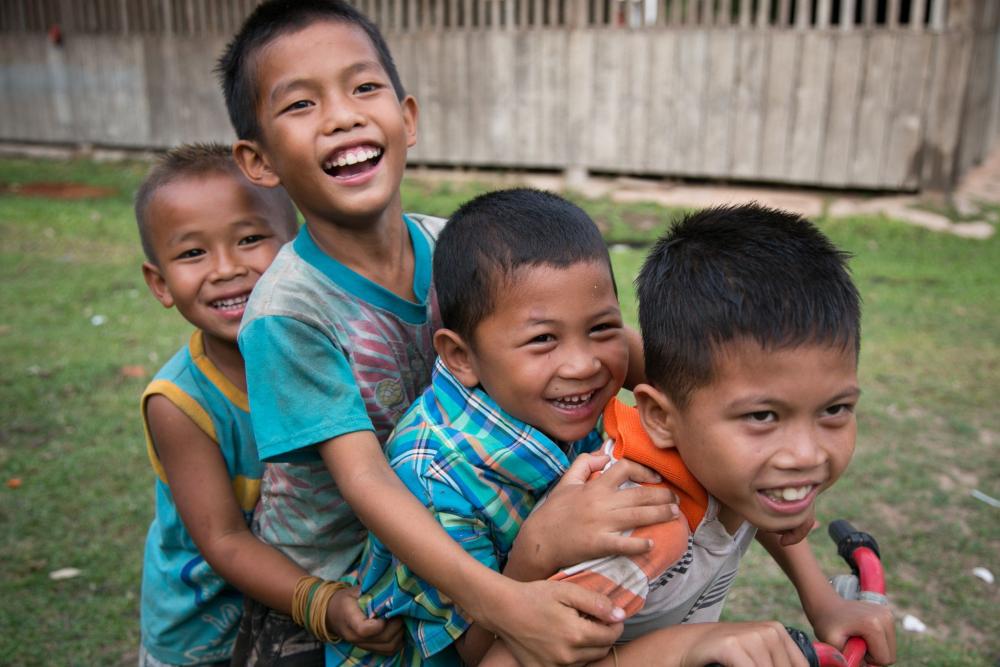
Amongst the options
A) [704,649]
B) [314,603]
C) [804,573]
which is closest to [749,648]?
[704,649]

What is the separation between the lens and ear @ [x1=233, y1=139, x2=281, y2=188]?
2164mm

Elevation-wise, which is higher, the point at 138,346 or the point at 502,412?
the point at 502,412

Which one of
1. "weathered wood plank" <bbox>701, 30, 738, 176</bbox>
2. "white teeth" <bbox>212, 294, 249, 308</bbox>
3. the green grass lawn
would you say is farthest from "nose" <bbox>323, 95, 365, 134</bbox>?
"weathered wood plank" <bbox>701, 30, 738, 176</bbox>

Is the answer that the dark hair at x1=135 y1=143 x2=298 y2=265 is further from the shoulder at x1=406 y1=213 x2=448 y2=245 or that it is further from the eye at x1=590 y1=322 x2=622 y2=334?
the eye at x1=590 y1=322 x2=622 y2=334

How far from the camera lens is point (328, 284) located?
2.00 m

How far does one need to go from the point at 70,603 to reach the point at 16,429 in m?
1.72

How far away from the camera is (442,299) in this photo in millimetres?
1947

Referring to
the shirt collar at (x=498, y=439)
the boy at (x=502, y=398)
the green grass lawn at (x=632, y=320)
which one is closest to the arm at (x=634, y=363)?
the boy at (x=502, y=398)

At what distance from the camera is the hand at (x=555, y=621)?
4.89 feet

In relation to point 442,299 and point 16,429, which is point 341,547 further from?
point 16,429

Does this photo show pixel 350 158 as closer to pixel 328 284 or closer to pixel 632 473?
pixel 328 284

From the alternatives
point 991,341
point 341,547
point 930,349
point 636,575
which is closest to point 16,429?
point 341,547

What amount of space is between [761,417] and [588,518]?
322mm

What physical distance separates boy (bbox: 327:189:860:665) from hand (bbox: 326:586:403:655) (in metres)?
0.02
